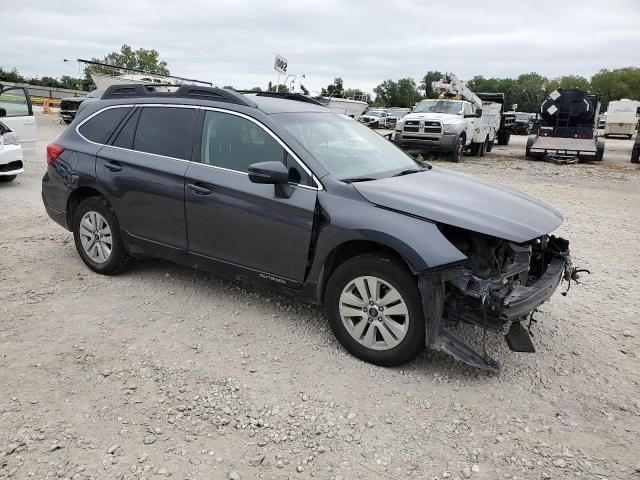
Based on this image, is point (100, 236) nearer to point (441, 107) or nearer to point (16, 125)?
point (16, 125)

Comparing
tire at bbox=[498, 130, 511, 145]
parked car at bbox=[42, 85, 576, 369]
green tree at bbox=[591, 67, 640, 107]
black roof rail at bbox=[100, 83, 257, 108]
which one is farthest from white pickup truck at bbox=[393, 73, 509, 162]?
green tree at bbox=[591, 67, 640, 107]

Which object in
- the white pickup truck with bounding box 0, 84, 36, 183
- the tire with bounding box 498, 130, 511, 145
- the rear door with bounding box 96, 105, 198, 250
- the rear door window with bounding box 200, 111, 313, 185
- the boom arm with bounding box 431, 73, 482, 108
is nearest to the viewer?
the rear door window with bounding box 200, 111, 313, 185

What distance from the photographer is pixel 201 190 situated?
13.4 feet

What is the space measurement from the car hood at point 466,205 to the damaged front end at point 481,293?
11 cm

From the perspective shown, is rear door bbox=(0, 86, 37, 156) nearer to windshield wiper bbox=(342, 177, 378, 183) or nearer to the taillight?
the taillight

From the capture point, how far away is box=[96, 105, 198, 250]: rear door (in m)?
4.29

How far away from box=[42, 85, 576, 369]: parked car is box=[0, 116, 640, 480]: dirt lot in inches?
12.7

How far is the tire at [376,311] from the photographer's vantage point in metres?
3.29

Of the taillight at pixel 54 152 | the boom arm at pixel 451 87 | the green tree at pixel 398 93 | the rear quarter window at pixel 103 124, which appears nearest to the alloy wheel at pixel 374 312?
the rear quarter window at pixel 103 124

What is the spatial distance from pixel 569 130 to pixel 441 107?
5.08m

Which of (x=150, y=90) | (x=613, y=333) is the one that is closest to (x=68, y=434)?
(x=150, y=90)

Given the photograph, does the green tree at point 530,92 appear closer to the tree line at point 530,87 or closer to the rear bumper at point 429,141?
the tree line at point 530,87

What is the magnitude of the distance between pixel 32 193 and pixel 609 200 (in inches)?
420

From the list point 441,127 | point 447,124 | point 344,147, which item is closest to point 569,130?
point 447,124
